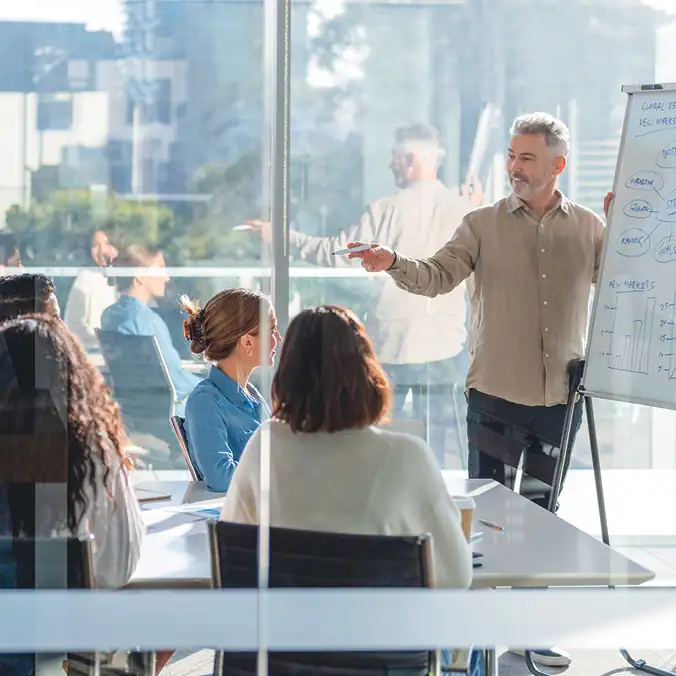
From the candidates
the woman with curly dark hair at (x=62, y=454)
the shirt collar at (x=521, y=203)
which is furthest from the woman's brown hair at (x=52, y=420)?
the shirt collar at (x=521, y=203)

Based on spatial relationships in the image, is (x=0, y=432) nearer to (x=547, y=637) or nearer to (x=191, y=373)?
(x=191, y=373)

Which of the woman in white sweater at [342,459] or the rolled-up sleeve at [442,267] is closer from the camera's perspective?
the woman in white sweater at [342,459]

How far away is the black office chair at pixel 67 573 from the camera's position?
201 cm

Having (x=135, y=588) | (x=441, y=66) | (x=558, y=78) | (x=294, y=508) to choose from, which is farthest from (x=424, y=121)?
(x=135, y=588)

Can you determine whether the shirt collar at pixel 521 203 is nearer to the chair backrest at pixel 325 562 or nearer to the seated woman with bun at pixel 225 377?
the seated woman with bun at pixel 225 377

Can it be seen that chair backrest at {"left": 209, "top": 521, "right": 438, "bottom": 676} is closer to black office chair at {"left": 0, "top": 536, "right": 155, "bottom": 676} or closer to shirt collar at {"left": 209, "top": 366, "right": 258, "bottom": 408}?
black office chair at {"left": 0, "top": 536, "right": 155, "bottom": 676}

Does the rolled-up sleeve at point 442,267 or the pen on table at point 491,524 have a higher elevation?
the rolled-up sleeve at point 442,267

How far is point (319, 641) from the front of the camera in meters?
2.34

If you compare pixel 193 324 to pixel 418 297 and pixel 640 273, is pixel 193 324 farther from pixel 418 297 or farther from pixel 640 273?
pixel 640 273

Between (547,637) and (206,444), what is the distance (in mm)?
1009

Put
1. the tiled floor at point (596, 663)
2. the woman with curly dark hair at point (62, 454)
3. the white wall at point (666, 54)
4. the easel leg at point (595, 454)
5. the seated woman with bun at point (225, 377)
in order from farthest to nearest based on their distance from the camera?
the easel leg at point (595, 454) → the white wall at point (666, 54) → the tiled floor at point (596, 663) → the seated woman with bun at point (225, 377) → the woman with curly dark hair at point (62, 454)

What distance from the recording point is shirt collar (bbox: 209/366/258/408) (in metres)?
2.76

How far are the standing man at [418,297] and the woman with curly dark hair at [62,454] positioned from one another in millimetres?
896

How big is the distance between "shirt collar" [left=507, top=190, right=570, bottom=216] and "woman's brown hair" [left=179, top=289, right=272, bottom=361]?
944 mm
